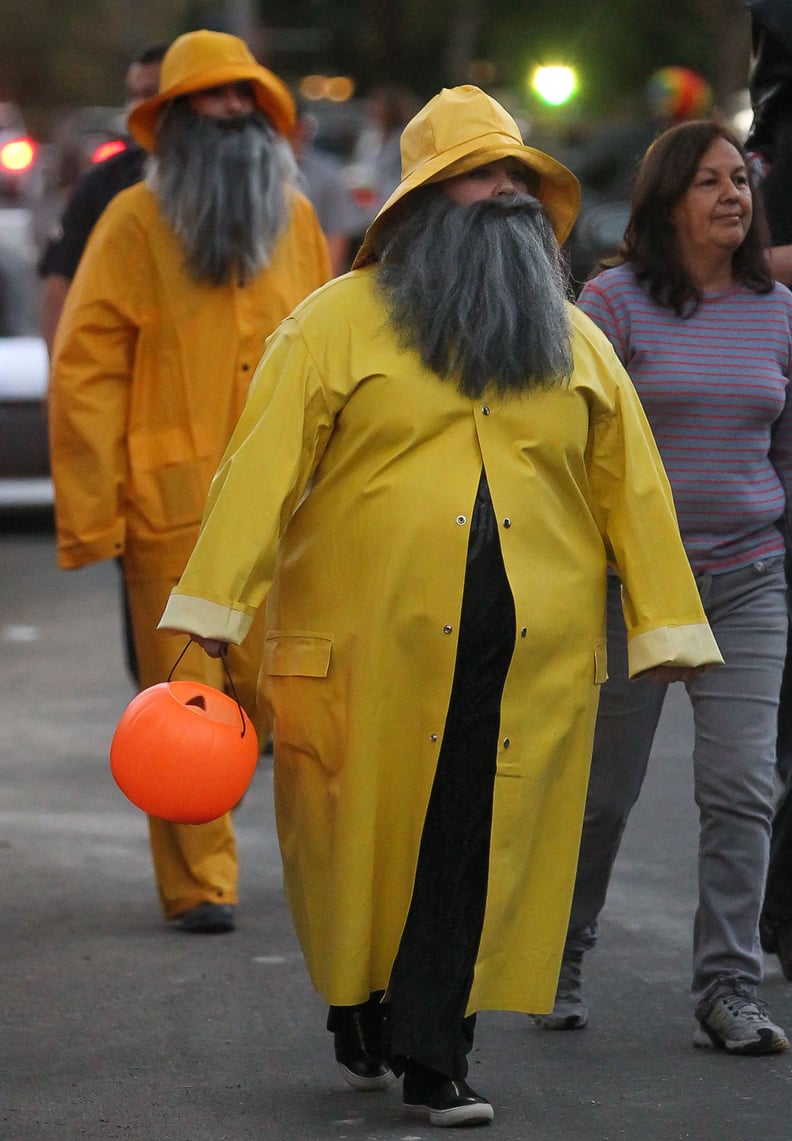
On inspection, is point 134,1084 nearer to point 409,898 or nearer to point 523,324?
point 409,898

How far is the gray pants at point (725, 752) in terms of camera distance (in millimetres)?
5273

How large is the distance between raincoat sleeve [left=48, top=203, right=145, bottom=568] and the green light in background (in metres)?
14.7

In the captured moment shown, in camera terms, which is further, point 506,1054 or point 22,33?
point 22,33

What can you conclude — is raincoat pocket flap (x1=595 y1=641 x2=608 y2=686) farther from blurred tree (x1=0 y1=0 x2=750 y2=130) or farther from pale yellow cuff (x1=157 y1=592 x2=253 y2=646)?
blurred tree (x1=0 y1=0 x2=750 y2=130)

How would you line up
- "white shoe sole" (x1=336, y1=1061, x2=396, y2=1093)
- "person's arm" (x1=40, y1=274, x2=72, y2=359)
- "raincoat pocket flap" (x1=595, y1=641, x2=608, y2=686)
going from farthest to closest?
"person's arm" (x1=40, y1=274, x2=72, y2=359) < "white shoe sole" (x1=336, y1=1061, x2=396, y2=1093) < "raincoat pocket flap" (x1=595, y1=641, x2=608, y2=686)

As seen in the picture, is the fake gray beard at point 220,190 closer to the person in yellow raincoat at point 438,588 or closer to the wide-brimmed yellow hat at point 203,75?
the wide-brimmed yellow hat at point 203,75

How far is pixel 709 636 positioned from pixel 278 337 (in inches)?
41.3

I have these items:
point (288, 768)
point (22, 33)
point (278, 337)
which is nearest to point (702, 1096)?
point (288, 768)

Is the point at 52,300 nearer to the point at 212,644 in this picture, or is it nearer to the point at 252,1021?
the point at 252,1021

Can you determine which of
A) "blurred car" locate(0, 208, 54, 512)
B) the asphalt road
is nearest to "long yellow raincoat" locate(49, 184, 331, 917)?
the asphalt road

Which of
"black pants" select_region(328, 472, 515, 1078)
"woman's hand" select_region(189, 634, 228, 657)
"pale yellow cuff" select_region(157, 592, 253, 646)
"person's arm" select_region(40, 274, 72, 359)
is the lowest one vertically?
"black pants" select_region(328, 472, 515, 1078)

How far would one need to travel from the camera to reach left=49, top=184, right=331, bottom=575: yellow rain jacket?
6.30 metres

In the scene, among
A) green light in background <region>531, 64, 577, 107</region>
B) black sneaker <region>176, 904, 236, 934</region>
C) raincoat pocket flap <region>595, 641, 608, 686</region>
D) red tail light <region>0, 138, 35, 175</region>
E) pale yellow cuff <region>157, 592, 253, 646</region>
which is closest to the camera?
pale yellow cuff <region>157, 592, 253, 646</region>

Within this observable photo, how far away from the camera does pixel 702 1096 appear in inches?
193
